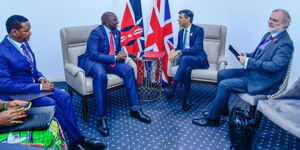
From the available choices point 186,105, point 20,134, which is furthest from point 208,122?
point 20,134

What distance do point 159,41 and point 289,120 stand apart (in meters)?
2.26

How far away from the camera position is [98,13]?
4.07m

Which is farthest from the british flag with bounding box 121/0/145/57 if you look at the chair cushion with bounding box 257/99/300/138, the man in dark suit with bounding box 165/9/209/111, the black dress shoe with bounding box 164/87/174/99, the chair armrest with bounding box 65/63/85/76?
the chair cushion with bounding box 257/99/300/138

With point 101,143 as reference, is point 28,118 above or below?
above

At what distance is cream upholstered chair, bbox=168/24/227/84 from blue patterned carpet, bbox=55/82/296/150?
0.43 m

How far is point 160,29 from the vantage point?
3.99 metres

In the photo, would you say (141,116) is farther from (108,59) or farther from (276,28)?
(276,28)

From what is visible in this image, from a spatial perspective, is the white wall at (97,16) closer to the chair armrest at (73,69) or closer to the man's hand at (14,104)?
the chair armrest at (73,69)

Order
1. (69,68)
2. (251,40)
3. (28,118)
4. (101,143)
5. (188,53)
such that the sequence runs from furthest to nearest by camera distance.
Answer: (251,40)
(188,53)
(69,68)
(101,143)
(28,118)

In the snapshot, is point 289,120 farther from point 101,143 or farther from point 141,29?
point 141,29

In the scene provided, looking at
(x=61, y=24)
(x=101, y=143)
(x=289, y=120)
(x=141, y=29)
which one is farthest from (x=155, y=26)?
(x=289, y=120)

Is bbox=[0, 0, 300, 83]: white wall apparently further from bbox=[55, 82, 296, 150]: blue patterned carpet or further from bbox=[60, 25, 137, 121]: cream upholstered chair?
bbox=[55, 82, 296, 150]: blue patterned carpet

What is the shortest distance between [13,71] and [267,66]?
2.39 meters

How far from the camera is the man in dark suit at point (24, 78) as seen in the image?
2264mm
